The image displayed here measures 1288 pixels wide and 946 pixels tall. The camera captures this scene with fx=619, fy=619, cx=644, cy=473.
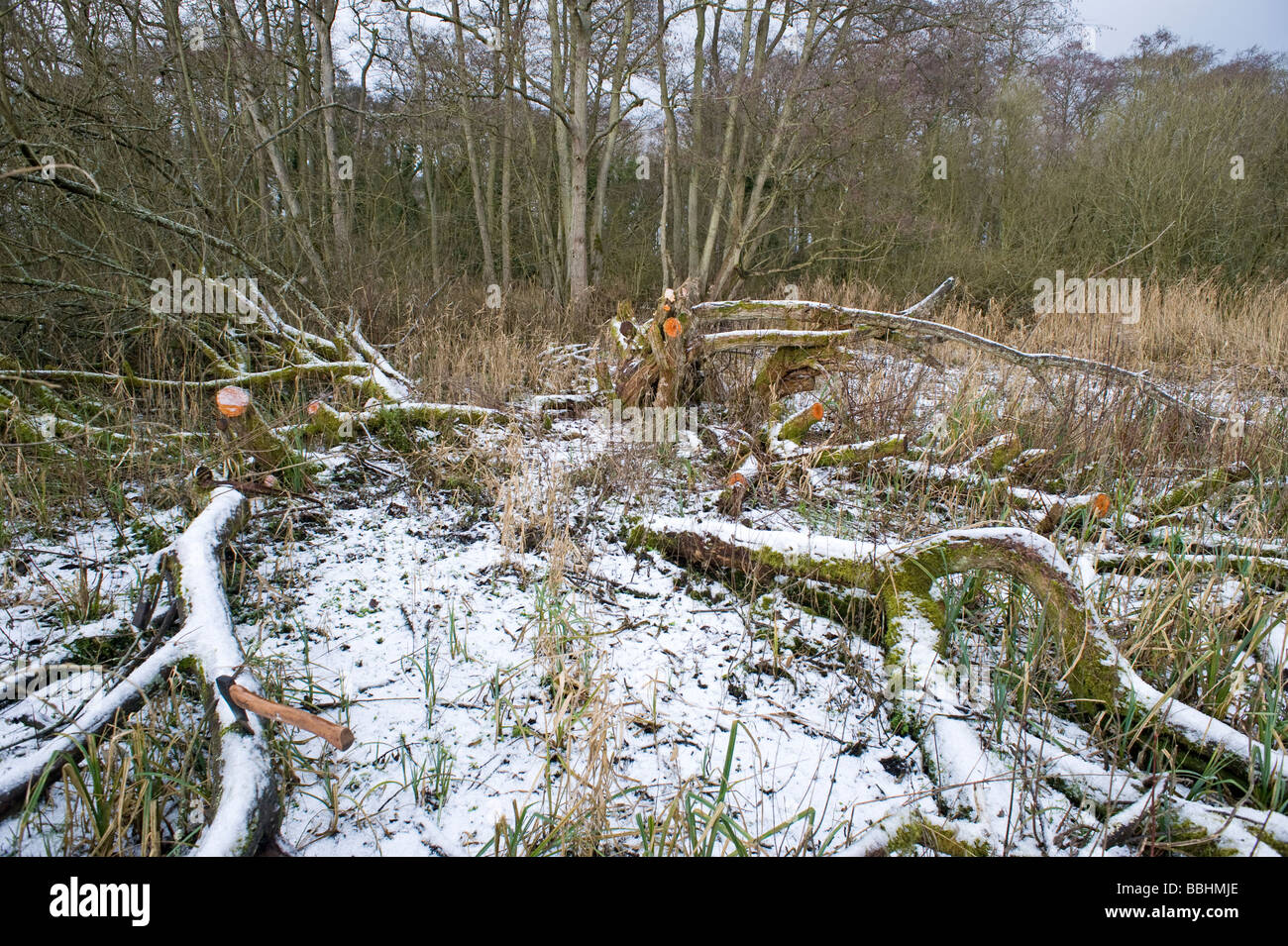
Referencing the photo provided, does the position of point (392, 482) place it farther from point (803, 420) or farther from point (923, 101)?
point (923, 101)

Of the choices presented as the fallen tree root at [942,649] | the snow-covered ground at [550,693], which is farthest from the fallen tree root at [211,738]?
the fallen tree root at [942,649]

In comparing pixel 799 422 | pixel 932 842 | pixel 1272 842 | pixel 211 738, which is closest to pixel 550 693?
pixel 211 738

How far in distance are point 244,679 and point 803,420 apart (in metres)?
2.96

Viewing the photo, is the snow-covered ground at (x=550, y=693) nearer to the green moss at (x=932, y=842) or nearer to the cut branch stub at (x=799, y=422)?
the green moss at (x=932, y=842)

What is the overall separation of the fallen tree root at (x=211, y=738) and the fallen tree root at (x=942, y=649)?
149 cm

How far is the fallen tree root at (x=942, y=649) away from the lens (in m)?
1.46

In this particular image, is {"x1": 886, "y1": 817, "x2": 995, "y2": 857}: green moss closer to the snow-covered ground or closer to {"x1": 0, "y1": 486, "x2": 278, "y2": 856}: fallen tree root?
the snow-covered ground

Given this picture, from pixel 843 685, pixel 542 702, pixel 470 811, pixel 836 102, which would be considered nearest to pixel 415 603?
pixel 542 702

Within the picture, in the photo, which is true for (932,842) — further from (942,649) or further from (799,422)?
(799,422)

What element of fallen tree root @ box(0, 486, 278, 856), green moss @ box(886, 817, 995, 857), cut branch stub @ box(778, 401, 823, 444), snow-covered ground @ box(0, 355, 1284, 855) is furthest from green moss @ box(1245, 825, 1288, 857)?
cut branch stub @ box(778, 401, 823, 444)

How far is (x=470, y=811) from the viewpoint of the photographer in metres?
1.48

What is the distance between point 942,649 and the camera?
6.35ft

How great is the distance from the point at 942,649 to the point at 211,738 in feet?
6.52

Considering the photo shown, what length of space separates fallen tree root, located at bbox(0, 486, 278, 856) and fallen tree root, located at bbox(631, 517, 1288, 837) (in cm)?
149
